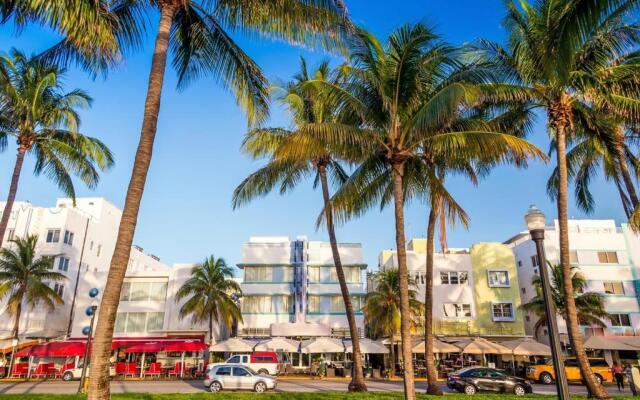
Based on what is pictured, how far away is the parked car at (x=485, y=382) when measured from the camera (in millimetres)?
23438

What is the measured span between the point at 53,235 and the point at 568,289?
150ft

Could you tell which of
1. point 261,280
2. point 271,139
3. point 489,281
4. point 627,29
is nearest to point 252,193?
point 271,139

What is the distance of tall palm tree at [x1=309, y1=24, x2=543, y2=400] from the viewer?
12656 mm

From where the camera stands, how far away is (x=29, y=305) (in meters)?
39.7

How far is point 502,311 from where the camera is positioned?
4109cm

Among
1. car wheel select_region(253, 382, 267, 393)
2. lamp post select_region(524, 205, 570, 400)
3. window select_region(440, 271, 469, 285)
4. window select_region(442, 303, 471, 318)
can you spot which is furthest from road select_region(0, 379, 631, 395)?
lamp post select_region(524, 205, 570, 400)

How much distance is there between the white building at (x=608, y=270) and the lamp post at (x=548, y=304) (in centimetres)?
3672

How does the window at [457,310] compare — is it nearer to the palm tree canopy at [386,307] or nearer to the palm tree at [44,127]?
the palm tree canopy at [386,307]

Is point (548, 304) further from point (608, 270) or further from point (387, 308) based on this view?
point (608, 270)

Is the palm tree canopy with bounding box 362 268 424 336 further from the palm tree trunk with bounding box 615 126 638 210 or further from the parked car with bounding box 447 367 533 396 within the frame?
the palm tree trunk with bounding box 615 126 638 210

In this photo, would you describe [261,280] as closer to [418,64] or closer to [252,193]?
[252,193]

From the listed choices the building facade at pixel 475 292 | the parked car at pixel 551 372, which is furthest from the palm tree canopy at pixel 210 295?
the parked car at pixel 551 372

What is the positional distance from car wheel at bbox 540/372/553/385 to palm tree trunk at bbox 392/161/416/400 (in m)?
23.5

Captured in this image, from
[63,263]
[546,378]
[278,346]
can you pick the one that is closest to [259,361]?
[278,346]
